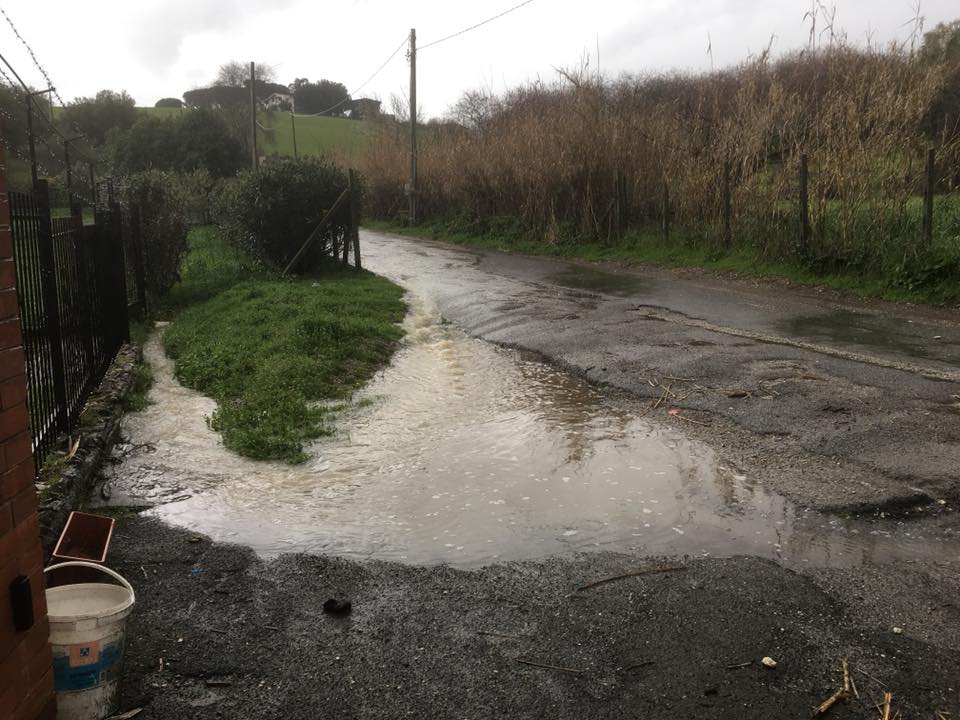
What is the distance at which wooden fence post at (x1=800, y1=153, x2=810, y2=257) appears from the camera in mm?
14266

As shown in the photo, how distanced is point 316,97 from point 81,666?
294 ft

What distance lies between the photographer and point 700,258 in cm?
1731

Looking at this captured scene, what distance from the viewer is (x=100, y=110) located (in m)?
48.5

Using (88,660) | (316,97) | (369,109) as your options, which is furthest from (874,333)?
(316,97)

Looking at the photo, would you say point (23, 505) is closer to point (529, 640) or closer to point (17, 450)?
point (17, 450)

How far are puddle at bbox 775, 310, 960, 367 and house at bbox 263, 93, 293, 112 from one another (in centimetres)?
7307

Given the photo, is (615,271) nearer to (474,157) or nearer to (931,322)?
(931,322)

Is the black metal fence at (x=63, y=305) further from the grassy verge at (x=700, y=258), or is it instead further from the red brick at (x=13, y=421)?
the grassy verge at (x=700, y=258)

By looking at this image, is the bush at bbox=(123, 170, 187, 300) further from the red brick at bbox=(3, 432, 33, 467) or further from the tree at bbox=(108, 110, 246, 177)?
the tree at bbox=(108, 110, 246, 177)

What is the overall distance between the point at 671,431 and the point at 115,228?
23.8 feet

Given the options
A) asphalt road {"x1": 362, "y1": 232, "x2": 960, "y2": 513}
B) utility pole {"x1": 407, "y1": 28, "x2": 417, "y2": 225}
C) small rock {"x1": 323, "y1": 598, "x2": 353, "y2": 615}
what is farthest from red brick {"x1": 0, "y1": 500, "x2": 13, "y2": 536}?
utility pole {"x1": 407, "y1": 28, "x2": 417, "y2": 225}

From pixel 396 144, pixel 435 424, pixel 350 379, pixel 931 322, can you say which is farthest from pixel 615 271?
pixel 396 144

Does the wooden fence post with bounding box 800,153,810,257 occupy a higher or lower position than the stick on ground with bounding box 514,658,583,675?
higher

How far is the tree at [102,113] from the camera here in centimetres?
4734
